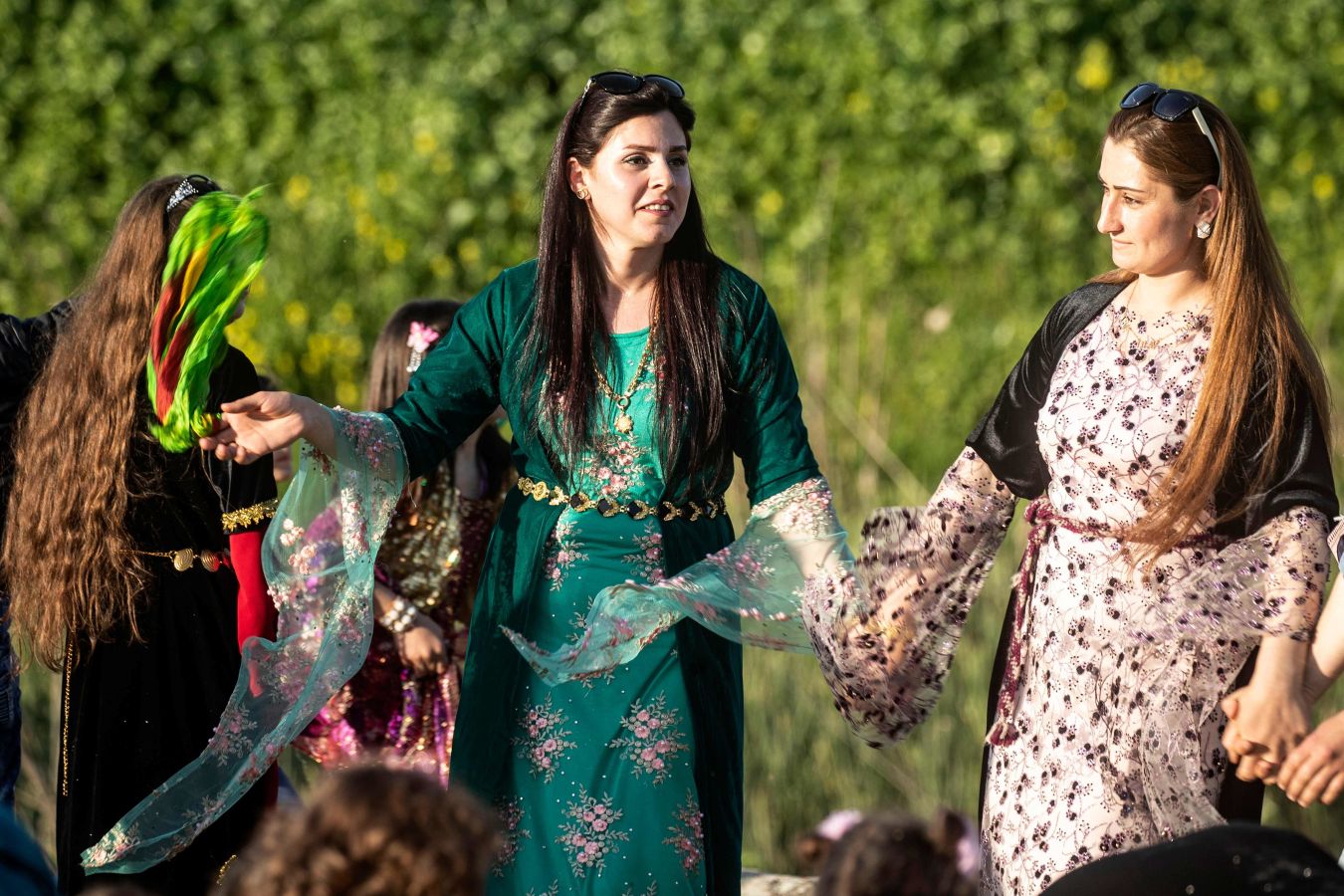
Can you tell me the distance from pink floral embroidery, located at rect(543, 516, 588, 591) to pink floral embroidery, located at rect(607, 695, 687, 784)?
28 centimetres

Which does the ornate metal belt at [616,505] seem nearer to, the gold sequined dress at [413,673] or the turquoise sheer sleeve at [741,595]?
the turquoise sheer sleeve at [741,595]

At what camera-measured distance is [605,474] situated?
330 centimetres

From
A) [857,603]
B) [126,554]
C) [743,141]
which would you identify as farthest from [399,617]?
[743,141]

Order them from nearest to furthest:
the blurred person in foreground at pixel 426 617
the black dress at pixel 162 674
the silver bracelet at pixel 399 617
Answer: the black dress at pixel 162 674, the silver bracelet at pixel 399 617, the blurred person in foreground at pixel 426 617

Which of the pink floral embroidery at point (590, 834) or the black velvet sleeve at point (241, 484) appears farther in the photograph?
the black velvet sleeve at point (241, 484)

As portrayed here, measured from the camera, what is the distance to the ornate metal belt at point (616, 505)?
10.8 feet

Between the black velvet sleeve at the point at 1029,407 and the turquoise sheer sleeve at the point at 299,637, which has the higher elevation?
the black velvet sleeve at the point at 1029,407

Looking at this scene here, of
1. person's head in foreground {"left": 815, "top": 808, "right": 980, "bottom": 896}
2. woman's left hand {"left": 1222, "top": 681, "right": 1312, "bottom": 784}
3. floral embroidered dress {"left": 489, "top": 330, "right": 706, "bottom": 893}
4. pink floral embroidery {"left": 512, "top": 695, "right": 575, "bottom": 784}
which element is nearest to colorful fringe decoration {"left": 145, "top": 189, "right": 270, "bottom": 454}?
floral embroidered dress {"left": 489, "top": 330, "right": 706, "bottom": 893}

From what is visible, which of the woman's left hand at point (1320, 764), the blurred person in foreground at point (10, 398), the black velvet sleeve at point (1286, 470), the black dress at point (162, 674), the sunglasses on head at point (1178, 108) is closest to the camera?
the woman's left hand at point (1320, 764)

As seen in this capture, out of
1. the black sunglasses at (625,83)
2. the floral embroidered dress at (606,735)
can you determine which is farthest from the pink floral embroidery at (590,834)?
the black sunglasses at (625,83)

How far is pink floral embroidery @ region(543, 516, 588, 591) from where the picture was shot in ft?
10.8

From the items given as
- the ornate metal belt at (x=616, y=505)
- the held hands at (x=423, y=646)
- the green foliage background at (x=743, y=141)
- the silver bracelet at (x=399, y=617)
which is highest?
the green foliage background at (x=743, y=141)

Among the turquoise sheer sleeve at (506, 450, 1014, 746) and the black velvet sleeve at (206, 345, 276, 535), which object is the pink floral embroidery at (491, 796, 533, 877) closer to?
the turquoise sheer sleeve at (506, 450, 1014, 746)

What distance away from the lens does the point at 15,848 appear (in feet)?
6.63
